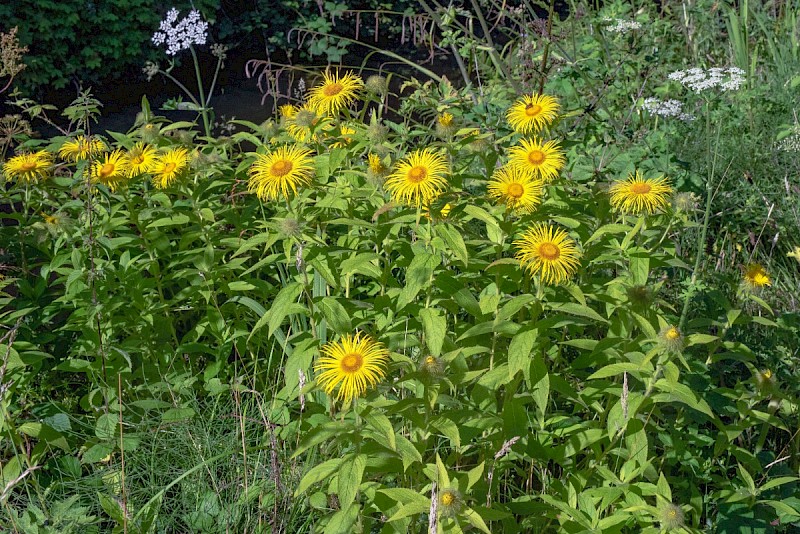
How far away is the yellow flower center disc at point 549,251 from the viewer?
1867 millimetres

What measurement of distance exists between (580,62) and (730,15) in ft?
6.03

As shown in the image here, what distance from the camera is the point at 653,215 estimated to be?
2164 millimetres

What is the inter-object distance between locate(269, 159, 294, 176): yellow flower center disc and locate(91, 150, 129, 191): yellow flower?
58cm

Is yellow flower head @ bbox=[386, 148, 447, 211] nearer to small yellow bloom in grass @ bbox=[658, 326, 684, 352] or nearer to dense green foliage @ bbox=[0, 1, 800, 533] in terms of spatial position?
dense green foliage @ bbox=[0, 1, 800, 533]

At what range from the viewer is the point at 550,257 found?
187 centimetres

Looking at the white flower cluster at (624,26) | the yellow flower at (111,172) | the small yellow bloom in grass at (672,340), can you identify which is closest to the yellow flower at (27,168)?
the yellow flower at (111,172)

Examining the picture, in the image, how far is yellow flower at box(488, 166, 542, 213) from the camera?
6.64ft

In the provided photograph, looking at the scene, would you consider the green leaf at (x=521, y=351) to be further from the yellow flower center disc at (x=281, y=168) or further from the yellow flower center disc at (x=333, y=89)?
the yellow flower center disc at (x=333, y=89)

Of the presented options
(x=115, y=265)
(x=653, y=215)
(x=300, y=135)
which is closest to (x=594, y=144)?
(x=653, y=215)

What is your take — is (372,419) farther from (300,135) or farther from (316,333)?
(300,135)

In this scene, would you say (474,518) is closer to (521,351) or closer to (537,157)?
(521,351)

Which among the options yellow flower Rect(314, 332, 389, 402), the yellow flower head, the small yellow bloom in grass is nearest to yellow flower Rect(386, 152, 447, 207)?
the yellow flower head

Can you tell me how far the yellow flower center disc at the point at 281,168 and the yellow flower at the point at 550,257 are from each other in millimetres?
593

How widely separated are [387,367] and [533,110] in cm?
93
